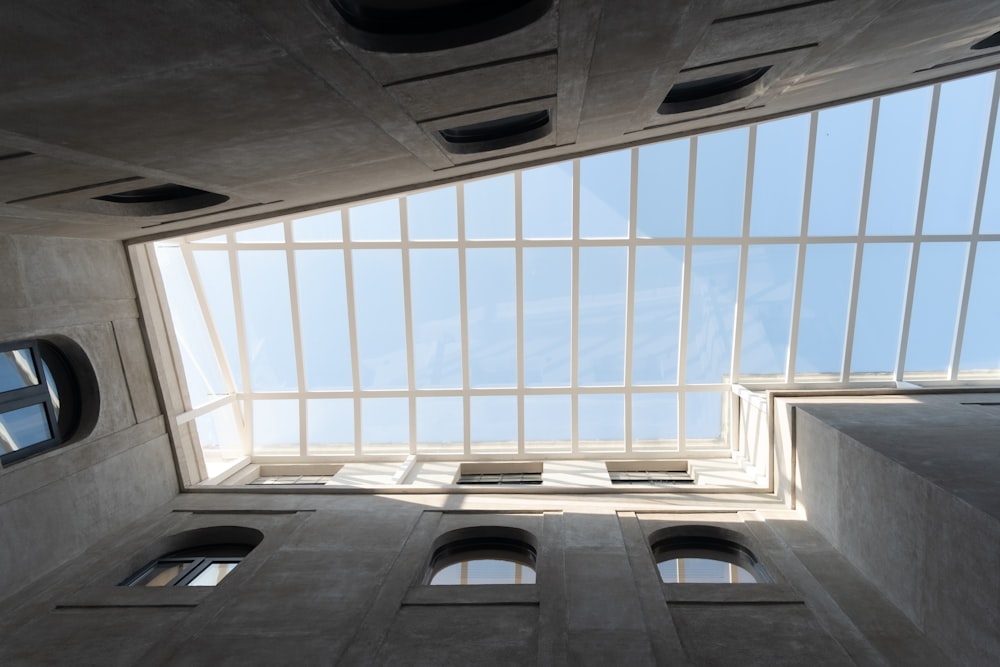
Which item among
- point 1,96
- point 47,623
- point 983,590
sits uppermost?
point 1,96

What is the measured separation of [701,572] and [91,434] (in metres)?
12.9

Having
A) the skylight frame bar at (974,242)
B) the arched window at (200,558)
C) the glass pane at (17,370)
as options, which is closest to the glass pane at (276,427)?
the arched window at (200,558)

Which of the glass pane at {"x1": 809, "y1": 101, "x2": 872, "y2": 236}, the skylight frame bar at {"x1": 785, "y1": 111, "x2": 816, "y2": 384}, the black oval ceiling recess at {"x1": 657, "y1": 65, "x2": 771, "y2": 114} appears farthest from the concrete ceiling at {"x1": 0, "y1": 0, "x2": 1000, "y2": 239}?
the glass pane at {"x1": 809, "y1": 101, "x2": 872, "y2": 236}

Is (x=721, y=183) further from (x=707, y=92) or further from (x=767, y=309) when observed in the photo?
(x=707, y=92)

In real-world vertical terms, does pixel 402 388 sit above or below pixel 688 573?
above

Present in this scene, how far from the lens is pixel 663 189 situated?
19984 mm

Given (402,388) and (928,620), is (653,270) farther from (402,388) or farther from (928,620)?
(928,620)

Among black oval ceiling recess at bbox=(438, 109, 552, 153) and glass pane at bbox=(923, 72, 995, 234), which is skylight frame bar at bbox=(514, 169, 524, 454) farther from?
glass pane at bbox=(923, 72, 995, 234)

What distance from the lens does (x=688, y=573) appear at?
495 inches

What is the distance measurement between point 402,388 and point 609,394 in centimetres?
709

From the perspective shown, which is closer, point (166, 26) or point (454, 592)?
point (166, 26)

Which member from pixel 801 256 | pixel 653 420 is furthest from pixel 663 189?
pixel 653 420

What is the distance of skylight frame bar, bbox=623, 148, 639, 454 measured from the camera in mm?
19844

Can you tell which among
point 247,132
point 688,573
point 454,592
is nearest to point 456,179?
point 247,132
